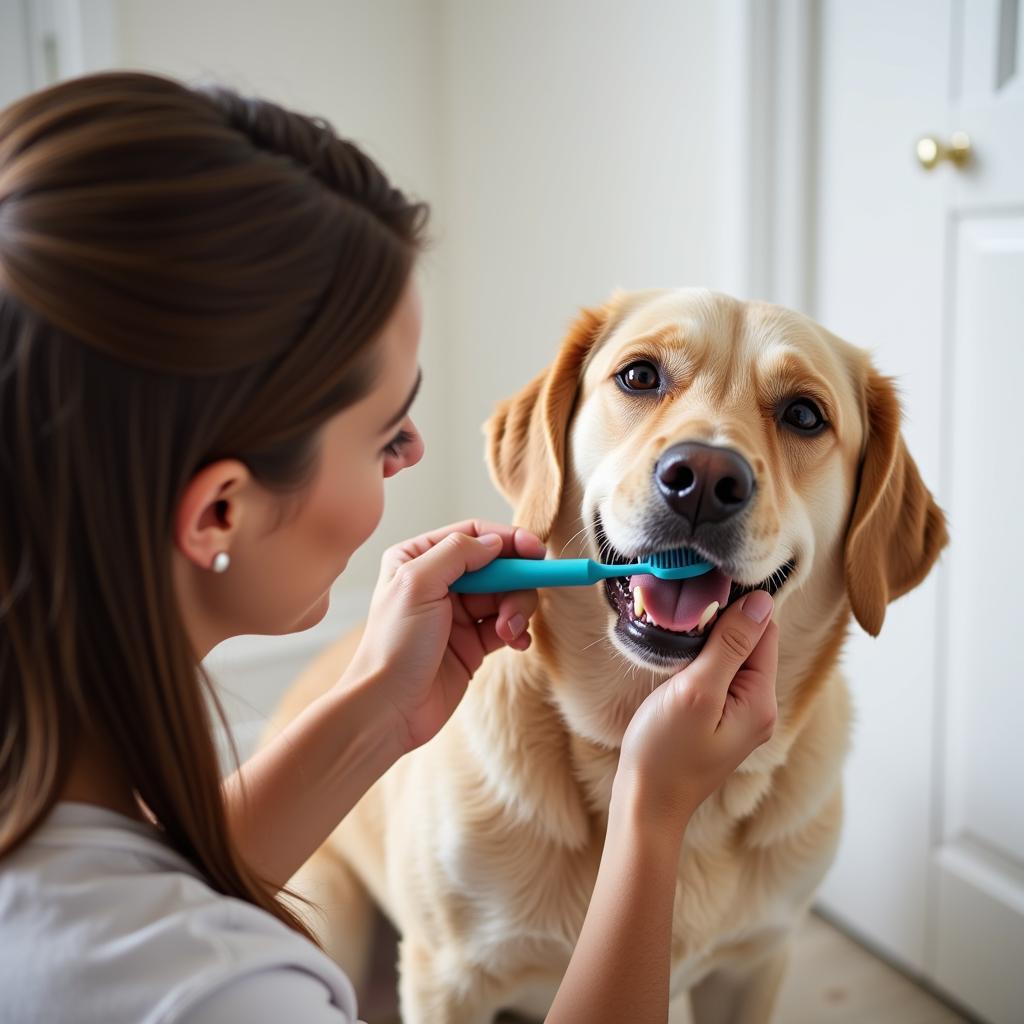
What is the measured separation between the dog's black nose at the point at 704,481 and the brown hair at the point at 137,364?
413mm

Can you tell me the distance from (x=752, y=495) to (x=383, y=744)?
55 cm

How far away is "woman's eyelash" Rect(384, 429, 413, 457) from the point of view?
1149 millimetres

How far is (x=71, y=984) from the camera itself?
0.74 metres

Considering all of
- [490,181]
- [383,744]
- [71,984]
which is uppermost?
[490,181]

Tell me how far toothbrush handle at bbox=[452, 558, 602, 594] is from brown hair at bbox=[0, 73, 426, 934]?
0.39m

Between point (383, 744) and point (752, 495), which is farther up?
point (752, 495)

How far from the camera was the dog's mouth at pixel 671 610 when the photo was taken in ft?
4.04

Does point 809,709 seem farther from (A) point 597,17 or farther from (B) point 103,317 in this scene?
(A) point 597,17

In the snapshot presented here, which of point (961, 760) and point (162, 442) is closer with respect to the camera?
point (162, 442)

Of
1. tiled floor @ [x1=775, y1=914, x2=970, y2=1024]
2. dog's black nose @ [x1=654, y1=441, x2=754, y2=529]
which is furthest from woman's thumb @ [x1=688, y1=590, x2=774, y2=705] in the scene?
tiled floor @ [x1=775, y1=914, x2=970, y2=1024]

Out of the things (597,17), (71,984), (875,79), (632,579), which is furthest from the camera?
(597,17)

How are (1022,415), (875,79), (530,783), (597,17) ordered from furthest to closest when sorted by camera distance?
(597,17), (875,79), (1022,415), (530,783)

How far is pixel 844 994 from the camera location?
2082 mm

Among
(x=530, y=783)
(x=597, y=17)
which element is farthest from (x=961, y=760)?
(x=597, y=17)
